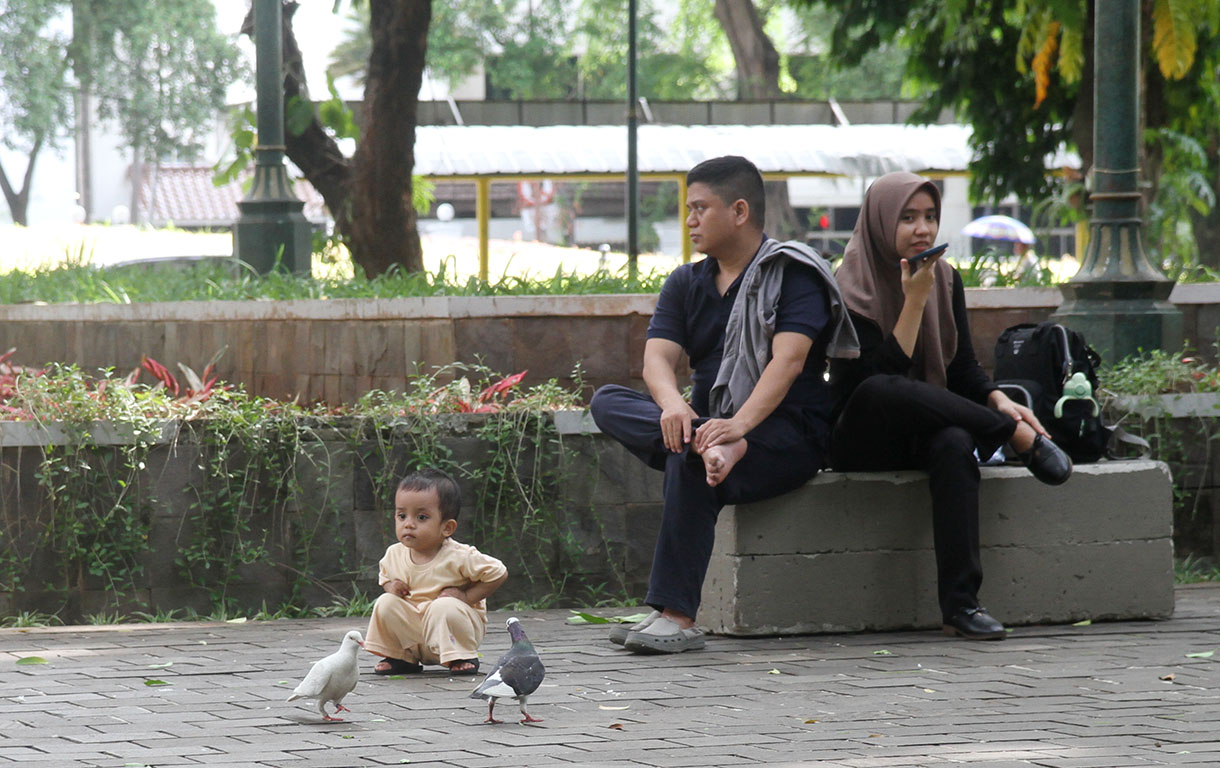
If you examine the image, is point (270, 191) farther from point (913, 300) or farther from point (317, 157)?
point (913, 300)

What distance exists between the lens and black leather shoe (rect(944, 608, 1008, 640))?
228 inches

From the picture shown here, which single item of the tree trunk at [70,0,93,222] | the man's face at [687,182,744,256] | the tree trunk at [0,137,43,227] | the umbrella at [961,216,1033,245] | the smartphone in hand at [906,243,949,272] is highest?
the tree trunk at [70,0,93,222]

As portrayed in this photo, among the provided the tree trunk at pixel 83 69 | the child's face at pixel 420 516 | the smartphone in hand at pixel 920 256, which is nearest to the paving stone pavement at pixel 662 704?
the child's face at pixel 420 516

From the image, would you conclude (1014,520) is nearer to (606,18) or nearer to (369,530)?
(369,530)

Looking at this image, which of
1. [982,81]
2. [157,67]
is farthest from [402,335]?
[157,67]

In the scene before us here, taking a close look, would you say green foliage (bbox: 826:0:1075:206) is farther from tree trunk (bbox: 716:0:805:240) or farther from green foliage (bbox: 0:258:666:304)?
tree trunk (bbox: 716:0:805:240)

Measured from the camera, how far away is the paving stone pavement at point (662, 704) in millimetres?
4102

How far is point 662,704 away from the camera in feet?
15.7

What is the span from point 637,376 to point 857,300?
2348 mm

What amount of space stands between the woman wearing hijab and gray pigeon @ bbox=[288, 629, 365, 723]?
2.20 meters

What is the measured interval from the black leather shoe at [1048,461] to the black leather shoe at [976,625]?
522 millimetres

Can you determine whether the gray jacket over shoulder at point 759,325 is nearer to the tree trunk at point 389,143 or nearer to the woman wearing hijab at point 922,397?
the woman wearing hijab at point 922,397

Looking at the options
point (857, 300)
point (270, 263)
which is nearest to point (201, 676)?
point (857, 300)

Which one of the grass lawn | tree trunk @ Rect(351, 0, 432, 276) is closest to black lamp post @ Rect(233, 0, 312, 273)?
tree trunk @ Rect(351, 0, 432, 276)
